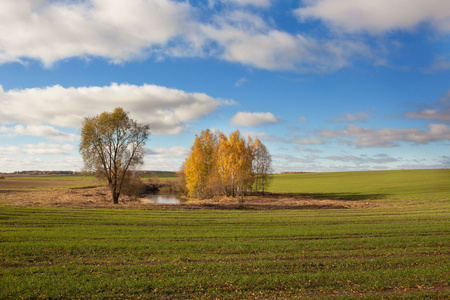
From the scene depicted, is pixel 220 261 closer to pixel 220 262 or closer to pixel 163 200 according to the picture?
pixel 220 262

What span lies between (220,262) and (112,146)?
34968 millimetres

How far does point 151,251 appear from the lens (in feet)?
49.9

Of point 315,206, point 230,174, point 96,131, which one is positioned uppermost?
point 96,131

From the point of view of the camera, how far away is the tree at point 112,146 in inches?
1672

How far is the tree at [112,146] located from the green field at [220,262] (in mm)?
20848

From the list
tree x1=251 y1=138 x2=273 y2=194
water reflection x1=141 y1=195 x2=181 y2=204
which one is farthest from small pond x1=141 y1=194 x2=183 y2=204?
tree x1=251 y1=138 x2=273 y2=194

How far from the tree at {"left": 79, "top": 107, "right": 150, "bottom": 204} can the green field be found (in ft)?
68.4

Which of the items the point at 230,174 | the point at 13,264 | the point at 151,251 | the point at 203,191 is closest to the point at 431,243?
the point at 151,251

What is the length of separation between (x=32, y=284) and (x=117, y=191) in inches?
1492

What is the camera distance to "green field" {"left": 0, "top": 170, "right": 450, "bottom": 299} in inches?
414

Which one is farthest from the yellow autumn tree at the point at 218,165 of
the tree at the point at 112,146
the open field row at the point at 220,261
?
the open field row at the point at 220,261

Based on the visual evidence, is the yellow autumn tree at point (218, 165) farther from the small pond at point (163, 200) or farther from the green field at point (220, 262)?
the green field at point (220, 262)

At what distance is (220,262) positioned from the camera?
1359 cm

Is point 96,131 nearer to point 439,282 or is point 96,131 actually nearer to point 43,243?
point 43,243
